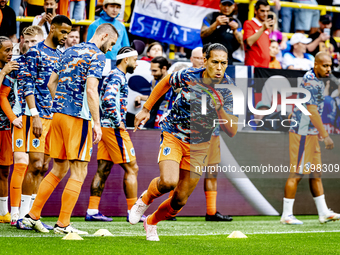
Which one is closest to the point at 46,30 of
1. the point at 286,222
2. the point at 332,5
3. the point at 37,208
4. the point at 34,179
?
the point at 34,179

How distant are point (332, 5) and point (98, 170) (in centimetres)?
896

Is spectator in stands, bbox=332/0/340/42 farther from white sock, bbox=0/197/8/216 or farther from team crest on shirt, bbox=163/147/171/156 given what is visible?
white sock, bbox=0/197/8/216

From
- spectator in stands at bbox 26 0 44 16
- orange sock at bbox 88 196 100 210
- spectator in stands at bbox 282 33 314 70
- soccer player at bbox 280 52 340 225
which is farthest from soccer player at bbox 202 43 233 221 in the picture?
spectator in stands at bbox 282 33 314 70

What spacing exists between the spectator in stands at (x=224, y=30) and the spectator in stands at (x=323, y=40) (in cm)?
293

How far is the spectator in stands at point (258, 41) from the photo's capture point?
9961mm

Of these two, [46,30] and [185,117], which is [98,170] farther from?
[46,30]

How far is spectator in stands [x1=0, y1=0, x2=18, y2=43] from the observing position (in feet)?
28.7

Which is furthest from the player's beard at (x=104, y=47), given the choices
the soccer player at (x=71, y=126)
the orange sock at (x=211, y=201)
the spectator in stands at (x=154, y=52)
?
the spectator in stands at (x=154, y=52)

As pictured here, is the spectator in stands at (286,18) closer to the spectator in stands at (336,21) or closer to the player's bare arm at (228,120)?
the spectator in stands at (336,21)

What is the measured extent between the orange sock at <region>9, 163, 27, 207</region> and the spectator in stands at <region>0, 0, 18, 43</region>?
3.21m

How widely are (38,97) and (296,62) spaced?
6852mm

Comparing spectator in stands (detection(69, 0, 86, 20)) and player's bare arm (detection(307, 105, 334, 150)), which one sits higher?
spectator in stands (detection(69, 0, 86, 20))

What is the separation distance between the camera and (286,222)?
7707mm

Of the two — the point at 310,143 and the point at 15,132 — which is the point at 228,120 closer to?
the point at 15,132
